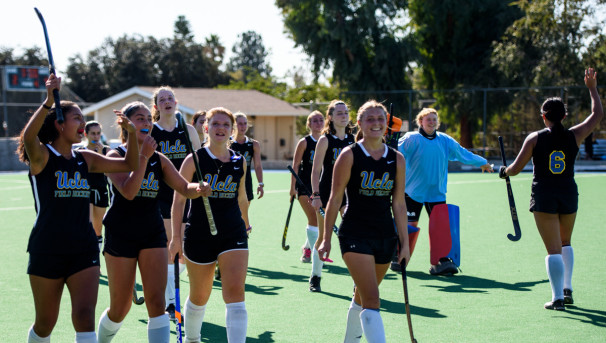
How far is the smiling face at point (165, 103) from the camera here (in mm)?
7250

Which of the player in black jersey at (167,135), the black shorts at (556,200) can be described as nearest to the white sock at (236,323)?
the player in black jersey at (167,135)

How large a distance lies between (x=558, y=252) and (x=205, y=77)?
65.2 metres

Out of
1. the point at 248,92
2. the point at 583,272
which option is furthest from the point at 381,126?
the point at 248,92

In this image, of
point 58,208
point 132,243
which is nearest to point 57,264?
point 58,208

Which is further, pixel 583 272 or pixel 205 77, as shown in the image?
pixel 205 77

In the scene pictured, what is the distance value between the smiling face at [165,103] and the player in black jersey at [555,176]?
143 inches

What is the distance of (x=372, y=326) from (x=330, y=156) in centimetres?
374

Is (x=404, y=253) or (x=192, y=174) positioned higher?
(x=192, y=174)

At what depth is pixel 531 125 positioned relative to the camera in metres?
32.2

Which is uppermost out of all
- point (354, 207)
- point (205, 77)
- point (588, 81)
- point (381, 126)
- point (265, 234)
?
point (205, 77)

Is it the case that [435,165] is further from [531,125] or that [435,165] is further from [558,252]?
[531,125]

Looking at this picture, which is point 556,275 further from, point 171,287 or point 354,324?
point 171,287

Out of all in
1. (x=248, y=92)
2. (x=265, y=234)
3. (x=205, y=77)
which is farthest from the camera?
(x=205, y=77)

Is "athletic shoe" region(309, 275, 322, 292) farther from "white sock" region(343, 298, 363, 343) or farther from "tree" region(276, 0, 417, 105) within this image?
"tree" region(276, 0, 417, 105)
